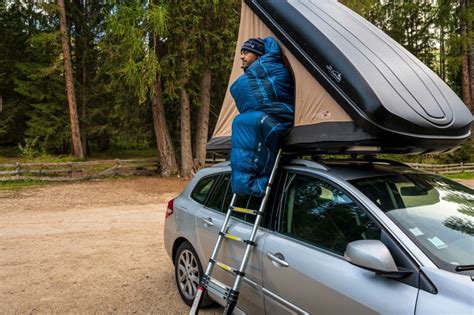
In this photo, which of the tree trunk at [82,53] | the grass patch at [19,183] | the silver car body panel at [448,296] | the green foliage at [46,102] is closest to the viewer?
the silver car body panel at [448,296]

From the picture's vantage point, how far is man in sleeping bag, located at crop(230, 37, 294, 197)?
124 inches

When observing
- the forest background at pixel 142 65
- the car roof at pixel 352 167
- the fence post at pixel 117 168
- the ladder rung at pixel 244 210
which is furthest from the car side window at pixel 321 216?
the fence post at pixel 117 168

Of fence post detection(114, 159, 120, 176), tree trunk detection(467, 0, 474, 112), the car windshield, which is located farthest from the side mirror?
tree trunk detection(467, 0, 474, 112)

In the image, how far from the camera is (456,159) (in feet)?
81.7

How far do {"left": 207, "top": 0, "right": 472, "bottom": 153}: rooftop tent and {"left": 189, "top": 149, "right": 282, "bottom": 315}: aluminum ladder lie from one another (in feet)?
1.76

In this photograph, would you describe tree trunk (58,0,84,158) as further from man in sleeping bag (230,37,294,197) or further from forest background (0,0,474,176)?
man in sleeping bag (230,37,294,197)

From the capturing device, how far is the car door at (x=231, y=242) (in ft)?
9.99

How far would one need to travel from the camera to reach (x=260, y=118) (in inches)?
124

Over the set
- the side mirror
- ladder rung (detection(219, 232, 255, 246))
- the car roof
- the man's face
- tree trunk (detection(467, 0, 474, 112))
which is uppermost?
tree trunk (detection(467, 0, 474, 112))

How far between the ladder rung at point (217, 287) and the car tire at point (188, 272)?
0.49 meters

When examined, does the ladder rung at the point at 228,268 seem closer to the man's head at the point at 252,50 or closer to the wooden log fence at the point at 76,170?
the man's head at the point at 252,50

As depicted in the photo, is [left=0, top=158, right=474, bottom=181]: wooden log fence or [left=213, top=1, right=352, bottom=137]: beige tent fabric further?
[left=0, top=158, right=474, bottom=181]: wooden log fence

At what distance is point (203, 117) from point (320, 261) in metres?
15.7

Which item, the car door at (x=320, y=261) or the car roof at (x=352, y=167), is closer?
the car door at (x=320, y=261)
